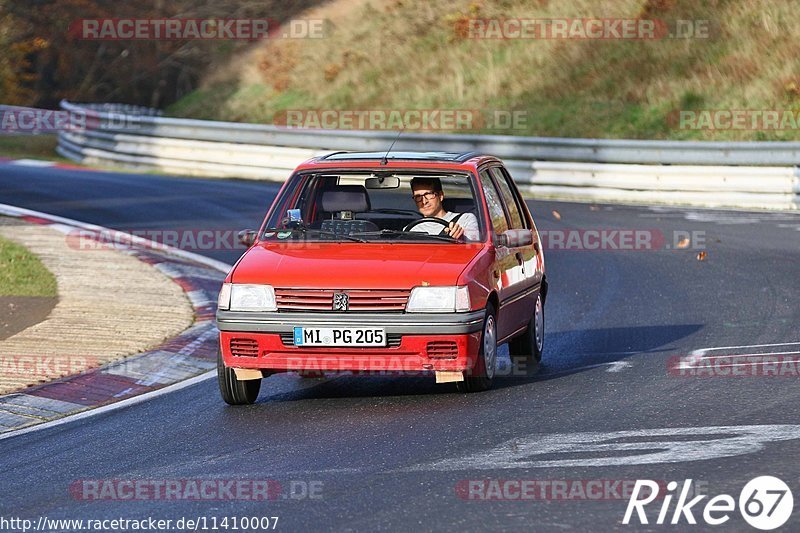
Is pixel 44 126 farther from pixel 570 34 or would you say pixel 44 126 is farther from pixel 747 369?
pixel 747 369

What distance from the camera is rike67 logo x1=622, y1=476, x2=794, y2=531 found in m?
5.97

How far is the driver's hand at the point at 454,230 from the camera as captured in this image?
32.5ft

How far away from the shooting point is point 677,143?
918 inches

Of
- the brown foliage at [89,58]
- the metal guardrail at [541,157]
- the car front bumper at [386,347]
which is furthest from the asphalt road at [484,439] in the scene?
the brown foliage at [89,58]

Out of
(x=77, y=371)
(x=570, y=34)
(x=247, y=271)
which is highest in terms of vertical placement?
(x=570, y=34)

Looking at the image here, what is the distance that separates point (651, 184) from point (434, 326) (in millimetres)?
15403

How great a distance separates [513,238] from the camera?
9922mm

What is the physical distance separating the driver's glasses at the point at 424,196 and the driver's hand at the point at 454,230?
1.39ft

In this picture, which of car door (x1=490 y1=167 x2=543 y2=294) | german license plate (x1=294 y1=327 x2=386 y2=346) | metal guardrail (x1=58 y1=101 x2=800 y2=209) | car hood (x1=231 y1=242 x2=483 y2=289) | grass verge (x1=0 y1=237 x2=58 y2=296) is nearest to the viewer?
german license plate (x1=294 y1=327 x2=386 y2=346)

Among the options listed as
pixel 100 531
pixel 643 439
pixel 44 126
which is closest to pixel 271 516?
pixel 100 531

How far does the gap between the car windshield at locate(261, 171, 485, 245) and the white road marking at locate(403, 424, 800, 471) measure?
2.40 metres

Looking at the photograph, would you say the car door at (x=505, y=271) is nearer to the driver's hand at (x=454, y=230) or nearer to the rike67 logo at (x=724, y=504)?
the driver's hand at (x=454, y=230)

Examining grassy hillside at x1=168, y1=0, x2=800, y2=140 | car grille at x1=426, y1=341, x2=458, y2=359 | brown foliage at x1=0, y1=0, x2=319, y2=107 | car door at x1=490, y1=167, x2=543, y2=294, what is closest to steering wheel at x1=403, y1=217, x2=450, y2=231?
car door at x1=490, y1=167, x2=543, y2=294

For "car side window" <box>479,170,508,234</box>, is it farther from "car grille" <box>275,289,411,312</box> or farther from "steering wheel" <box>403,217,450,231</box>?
"car grille" <box>275,289,411,312</box>
